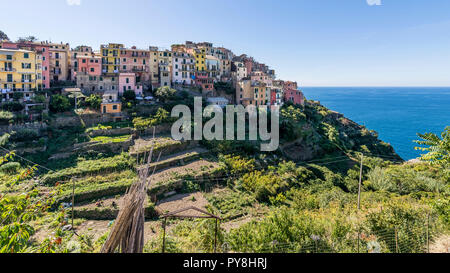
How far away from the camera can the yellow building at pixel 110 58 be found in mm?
33963

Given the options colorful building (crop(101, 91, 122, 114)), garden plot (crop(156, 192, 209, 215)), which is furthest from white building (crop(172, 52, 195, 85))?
garden plot (crop(156, 192, 209, 215))

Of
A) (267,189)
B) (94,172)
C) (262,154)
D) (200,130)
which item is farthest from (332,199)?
(94,172)

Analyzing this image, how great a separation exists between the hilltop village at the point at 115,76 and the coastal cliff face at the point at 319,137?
5.56 metres

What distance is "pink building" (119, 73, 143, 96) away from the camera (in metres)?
32.7

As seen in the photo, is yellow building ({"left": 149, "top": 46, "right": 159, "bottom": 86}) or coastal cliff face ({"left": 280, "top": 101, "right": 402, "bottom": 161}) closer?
coastal cliff face ({"left": 280, "top": 101, "right": 402, "bottom": 161})

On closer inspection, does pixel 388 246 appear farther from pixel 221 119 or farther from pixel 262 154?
pixel 221 119

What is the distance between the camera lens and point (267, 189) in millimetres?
20734

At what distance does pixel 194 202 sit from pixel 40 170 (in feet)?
42.4

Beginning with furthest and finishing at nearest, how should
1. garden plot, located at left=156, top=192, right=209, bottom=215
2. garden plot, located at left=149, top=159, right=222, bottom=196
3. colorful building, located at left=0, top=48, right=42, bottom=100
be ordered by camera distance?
colorful building, located at left=0, top=48, right=42, bottom=100 → garden plot, located at left=149, top=159, right=222, bottom=196 → garden plot, located at left=156, top=192, right=209, bottom=215

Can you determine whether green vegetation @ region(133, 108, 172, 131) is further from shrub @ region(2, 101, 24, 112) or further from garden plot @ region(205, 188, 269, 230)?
garden plot @ region(205, 188, 269, 230)

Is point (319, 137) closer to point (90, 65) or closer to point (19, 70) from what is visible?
point (90, 65)

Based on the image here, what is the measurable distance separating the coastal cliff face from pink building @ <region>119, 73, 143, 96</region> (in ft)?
70.7

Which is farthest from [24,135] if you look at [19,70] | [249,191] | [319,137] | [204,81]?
[319,137]
